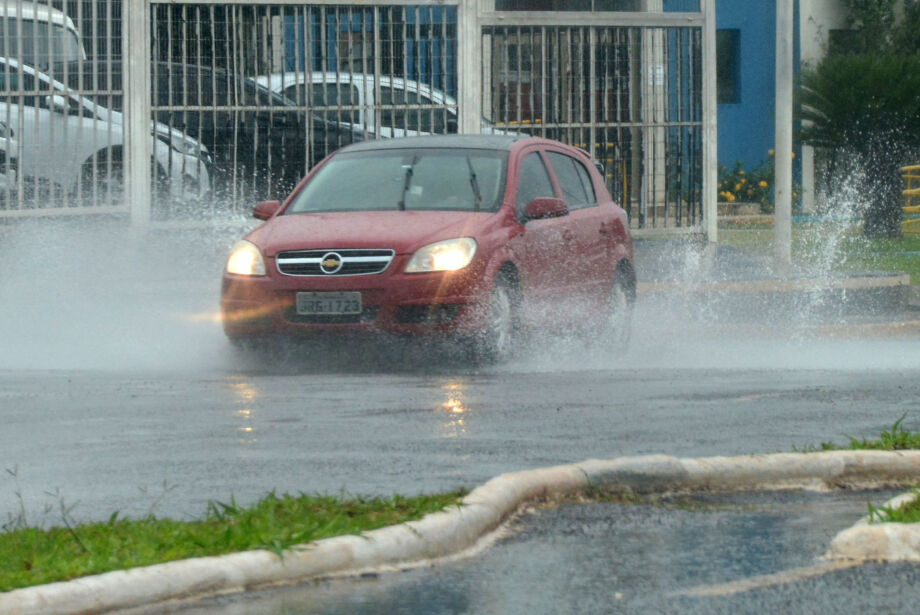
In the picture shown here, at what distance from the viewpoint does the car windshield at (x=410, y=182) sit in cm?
1280

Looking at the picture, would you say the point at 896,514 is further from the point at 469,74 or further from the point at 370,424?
the point at 469,74

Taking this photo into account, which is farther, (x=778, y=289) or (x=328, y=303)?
(x=778, y=289)

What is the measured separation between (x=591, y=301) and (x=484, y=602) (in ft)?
27.3

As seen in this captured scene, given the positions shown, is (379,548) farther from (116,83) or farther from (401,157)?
(116,83)

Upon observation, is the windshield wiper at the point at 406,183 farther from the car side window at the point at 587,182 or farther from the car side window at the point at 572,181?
the car side window at the point at 587,182

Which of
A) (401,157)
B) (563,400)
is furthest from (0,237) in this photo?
(563,400)

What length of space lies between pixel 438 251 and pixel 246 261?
1.30 metres

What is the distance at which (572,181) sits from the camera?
1421 centimetres

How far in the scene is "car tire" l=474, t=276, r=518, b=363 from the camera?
1191 centimetres

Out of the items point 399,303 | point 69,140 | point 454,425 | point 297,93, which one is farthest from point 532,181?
point 69,140

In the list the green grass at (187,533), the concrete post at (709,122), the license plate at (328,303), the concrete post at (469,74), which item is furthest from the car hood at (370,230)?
the concrete post at (709,122)

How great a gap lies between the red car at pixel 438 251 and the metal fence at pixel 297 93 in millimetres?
5355

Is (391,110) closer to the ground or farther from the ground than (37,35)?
closer to the ground

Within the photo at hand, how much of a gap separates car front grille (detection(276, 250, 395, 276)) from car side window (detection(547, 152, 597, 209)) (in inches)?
95.0
